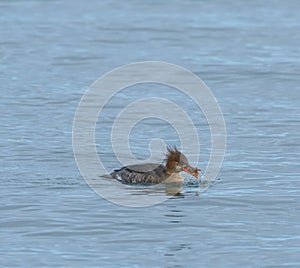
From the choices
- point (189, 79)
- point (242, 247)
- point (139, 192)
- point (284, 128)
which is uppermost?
point (189, 79)

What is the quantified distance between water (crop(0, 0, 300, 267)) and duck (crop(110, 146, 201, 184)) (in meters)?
0.46

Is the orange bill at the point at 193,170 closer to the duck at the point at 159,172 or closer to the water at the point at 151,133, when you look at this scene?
the duck at the point at 159,172

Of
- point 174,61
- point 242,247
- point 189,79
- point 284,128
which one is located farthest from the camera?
point 174,61

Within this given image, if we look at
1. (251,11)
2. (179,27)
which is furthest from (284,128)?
(251,11)

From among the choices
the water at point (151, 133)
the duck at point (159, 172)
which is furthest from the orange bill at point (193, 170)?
the water at point (151, 133)

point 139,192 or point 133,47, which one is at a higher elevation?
point 133,47

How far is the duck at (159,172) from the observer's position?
1388cm

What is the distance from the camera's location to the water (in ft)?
37.9

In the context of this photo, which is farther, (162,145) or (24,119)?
(24,119)

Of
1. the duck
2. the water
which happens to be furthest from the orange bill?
the water

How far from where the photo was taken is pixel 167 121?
1761 cm

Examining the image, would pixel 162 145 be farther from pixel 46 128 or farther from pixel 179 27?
pixel 179 27

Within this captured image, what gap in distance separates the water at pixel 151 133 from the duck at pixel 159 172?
0.46 m

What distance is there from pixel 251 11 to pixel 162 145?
1258 centimetres
